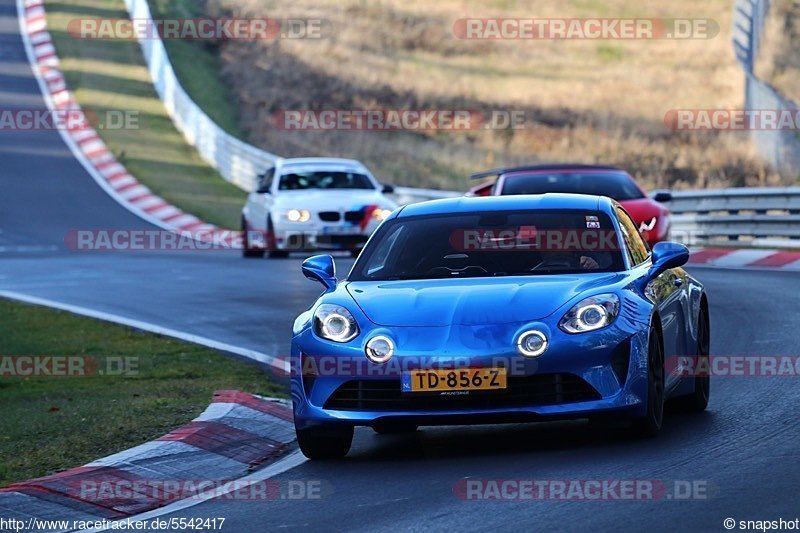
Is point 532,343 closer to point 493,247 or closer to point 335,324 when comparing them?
point 335,324

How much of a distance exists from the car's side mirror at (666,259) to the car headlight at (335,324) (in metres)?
1.69

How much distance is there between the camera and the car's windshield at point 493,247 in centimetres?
988

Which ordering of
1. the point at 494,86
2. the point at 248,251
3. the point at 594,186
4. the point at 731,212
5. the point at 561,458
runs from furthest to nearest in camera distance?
the point at 494,86 < the point at 731,212 < the point at 248,251 < the point at 594,186 < the point at 561,458

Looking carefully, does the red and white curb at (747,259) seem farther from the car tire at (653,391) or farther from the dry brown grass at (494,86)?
the car tire at (653,391)

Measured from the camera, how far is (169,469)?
9.05 m

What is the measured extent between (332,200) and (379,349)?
16.6m

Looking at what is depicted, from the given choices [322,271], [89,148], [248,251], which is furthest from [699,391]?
[89,148]

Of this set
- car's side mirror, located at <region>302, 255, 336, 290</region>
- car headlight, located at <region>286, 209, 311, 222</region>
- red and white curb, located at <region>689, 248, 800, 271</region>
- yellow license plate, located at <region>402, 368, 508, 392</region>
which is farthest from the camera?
car headlight, located at <region>286, 209, 311, 222</region>

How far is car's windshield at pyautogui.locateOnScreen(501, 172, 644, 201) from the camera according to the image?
2055 centimetres

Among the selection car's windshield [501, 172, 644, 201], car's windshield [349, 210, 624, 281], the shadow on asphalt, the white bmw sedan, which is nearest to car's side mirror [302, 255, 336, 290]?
car's windshield [349, 210, 624, 281]

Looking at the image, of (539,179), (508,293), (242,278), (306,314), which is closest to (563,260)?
(508,293)

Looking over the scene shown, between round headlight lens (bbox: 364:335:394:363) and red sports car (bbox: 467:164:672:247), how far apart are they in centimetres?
1140

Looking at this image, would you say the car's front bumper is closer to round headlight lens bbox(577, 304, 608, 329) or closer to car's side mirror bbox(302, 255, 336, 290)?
round headlight lens bbox(577, 304, 608, 329)

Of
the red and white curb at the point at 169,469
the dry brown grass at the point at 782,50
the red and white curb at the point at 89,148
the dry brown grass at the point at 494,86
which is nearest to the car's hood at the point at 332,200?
the red and white curb at the point at 89,148
